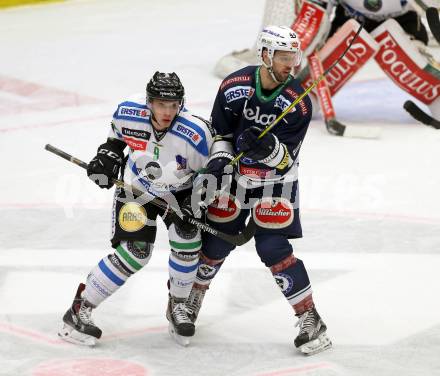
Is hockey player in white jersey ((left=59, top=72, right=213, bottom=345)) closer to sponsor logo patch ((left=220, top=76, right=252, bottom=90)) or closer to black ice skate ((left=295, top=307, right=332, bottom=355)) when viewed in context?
sponsor logo patch ((left=220, top=76, right=252, bottom=90))

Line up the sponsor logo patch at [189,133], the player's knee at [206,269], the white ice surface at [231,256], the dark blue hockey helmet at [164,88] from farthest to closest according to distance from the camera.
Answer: the player's knee at [206,269] → the white ice surface at [231,256] → the sponsor logo patch at [189,133] → the dark blue hockey helmet at [164,88]

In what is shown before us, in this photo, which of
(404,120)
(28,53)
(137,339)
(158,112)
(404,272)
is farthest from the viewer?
(28,53)

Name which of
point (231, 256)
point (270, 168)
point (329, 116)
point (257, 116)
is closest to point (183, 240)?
point (270, 168)

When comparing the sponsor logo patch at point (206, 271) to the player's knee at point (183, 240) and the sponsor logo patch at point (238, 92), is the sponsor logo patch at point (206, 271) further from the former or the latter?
the sponsor logo patch at point (238, 92)

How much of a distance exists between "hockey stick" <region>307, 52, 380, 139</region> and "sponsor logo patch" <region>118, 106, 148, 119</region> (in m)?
3.74

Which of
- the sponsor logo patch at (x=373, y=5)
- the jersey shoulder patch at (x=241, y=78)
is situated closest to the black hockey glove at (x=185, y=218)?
the jersey shoulder patch at (x=241, y=78)

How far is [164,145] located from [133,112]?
17cm

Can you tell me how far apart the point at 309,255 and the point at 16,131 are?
3.08 metres

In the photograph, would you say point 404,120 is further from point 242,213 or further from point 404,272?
point 242,213

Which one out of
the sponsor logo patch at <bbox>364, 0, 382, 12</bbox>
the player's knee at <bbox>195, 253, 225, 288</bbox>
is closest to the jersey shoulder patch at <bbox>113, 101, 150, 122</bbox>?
the player's knee at <bbox>195, 253, 225, 288</bbox>

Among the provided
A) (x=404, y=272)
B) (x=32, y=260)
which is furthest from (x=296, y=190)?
(x=32, y=260)

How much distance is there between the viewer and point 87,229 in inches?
229

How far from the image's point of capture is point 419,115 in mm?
8109

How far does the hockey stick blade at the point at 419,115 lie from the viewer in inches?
317
